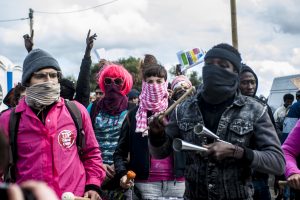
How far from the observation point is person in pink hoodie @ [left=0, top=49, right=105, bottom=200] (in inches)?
156

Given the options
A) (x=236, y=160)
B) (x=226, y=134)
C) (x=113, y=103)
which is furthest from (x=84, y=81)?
(x=236, y=160)

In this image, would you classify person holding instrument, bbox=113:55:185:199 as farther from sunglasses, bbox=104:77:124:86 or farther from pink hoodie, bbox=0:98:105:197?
pink hoodie, bbox=0:98:105:197

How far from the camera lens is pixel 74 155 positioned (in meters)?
4.13

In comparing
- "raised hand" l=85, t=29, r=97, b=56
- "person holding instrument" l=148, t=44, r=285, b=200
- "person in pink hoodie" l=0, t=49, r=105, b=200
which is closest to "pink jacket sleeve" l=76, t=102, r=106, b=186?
"person in pink hoodie" l=0, t=49, r=105, b=200

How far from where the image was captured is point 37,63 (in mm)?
4168

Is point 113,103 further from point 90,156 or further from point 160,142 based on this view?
point 160,142

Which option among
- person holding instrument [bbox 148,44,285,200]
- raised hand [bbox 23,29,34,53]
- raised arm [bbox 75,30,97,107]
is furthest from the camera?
raised hand [bbox 23,29,34,53]

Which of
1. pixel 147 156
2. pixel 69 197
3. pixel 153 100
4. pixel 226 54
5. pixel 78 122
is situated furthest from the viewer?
pixel 153 100

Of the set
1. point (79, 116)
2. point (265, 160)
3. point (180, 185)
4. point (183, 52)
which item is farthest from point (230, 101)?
point (183, 52)

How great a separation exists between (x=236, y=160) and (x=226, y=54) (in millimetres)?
693

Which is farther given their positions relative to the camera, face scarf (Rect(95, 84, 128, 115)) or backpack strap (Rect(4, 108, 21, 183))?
face scarf (Rect(95, 84, 128, 115))

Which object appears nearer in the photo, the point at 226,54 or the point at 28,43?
the point at 226,54

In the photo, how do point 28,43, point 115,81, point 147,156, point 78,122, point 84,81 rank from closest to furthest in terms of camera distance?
point 78,122 → point 147,156 → point 84,81 → point 115,81 → point 28,43

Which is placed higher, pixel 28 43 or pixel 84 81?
pixel 28 43
